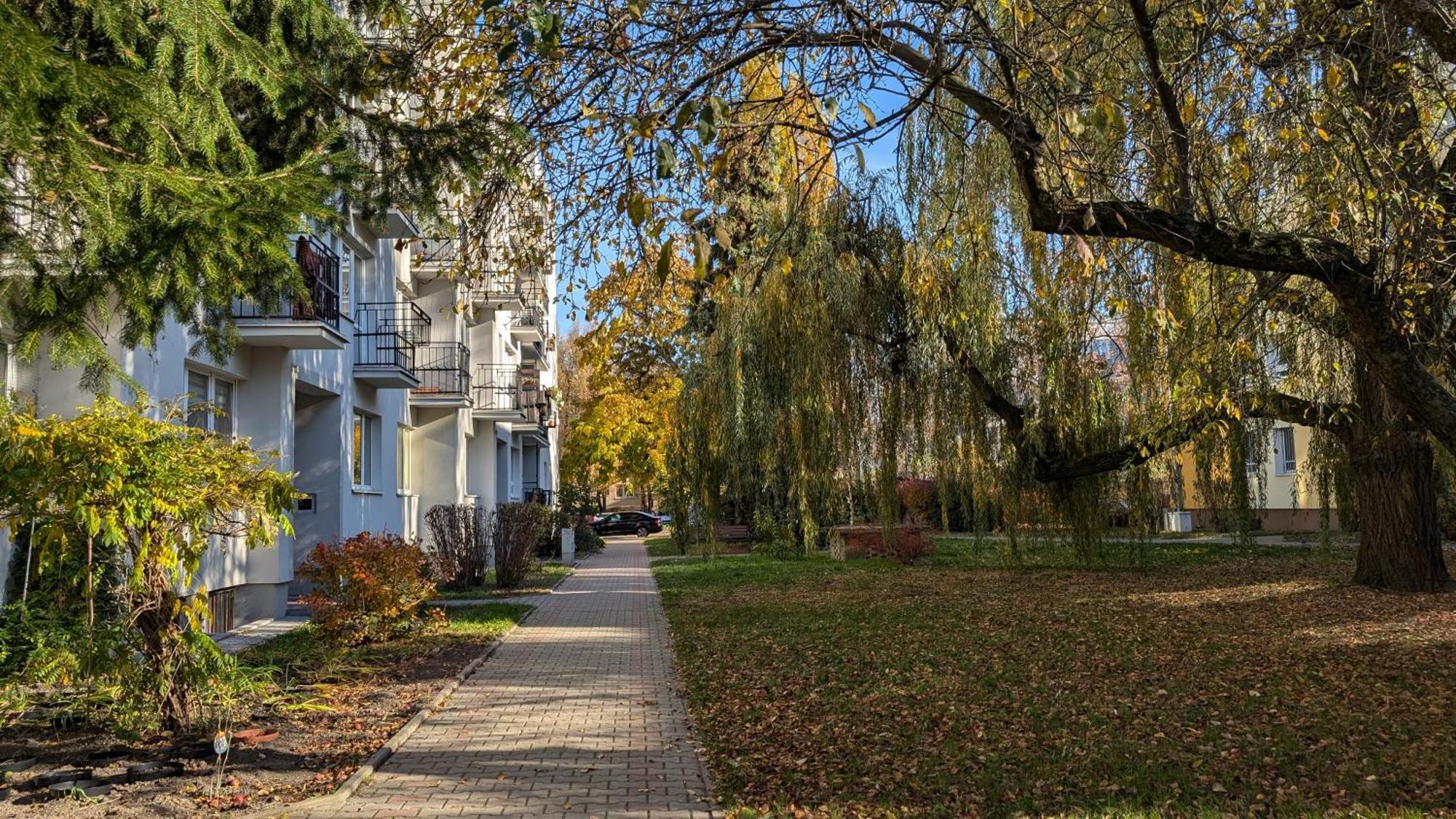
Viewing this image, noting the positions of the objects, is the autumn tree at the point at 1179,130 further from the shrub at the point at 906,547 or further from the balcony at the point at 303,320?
the shrub at the point at 906,547

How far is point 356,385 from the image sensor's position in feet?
65.1

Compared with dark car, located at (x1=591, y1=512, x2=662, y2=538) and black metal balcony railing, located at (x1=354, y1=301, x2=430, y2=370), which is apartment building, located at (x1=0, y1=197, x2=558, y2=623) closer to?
black metal balcony railing, located at (x1=354, y1=301, x2=430, y2=370)

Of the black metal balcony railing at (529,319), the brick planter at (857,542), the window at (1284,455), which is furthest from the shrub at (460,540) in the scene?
the window at (1284,455)

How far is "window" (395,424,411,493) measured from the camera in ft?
73.5

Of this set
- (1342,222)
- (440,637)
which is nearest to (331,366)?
(440,637)

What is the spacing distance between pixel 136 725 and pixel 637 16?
5.58m

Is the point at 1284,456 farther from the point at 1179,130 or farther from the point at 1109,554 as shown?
the point at 1179,130

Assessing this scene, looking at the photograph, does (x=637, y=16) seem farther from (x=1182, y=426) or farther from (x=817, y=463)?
(x=817, y=463)

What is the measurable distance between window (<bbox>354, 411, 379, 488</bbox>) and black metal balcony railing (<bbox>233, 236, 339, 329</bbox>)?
4713 millimetres

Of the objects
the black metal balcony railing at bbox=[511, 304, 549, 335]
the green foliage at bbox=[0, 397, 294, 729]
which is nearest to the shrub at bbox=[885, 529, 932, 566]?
the black metal balcony railing at bbox=[511, 304, 549, 335]

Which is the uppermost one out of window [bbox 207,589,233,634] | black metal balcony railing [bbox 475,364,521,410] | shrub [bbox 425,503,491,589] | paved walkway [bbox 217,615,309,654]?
black metal balcony railing [bbox 475,364,521,410]

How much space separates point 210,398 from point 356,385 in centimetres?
624

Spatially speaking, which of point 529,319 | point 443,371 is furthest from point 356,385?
point 529,319

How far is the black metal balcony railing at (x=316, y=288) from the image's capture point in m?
14.0
